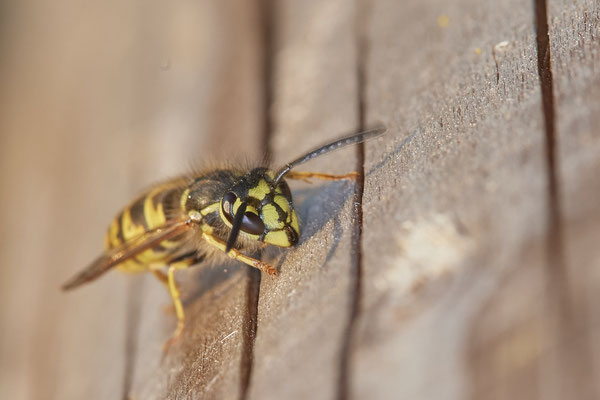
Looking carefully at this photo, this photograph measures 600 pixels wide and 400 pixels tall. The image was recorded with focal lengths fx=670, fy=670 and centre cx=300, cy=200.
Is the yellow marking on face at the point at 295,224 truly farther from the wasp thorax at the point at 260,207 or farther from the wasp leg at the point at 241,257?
the wasp leg at the point at 241,257

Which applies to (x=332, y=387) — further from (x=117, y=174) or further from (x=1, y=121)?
(x=1, y=121)

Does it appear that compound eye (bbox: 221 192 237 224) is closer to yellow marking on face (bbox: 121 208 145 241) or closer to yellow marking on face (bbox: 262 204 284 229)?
yellow marking on face (bbox: 262 204 284 229)

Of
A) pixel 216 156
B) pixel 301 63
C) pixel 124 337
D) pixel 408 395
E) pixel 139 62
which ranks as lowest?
pixel 124 337

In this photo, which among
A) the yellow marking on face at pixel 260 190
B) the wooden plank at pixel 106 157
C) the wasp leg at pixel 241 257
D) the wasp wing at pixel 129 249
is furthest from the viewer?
the wasp wing at pixel 129 249

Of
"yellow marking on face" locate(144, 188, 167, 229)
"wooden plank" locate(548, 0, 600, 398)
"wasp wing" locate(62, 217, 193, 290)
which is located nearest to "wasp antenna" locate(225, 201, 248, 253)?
"wasp wing" locate(62, 217, 193, 290)

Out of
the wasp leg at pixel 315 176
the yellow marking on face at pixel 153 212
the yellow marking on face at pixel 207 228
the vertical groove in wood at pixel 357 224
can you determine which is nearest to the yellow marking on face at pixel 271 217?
the wasp leg at pixel 315 176

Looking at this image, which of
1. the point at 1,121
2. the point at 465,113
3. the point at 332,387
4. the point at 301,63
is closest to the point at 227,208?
the point at 301,63
